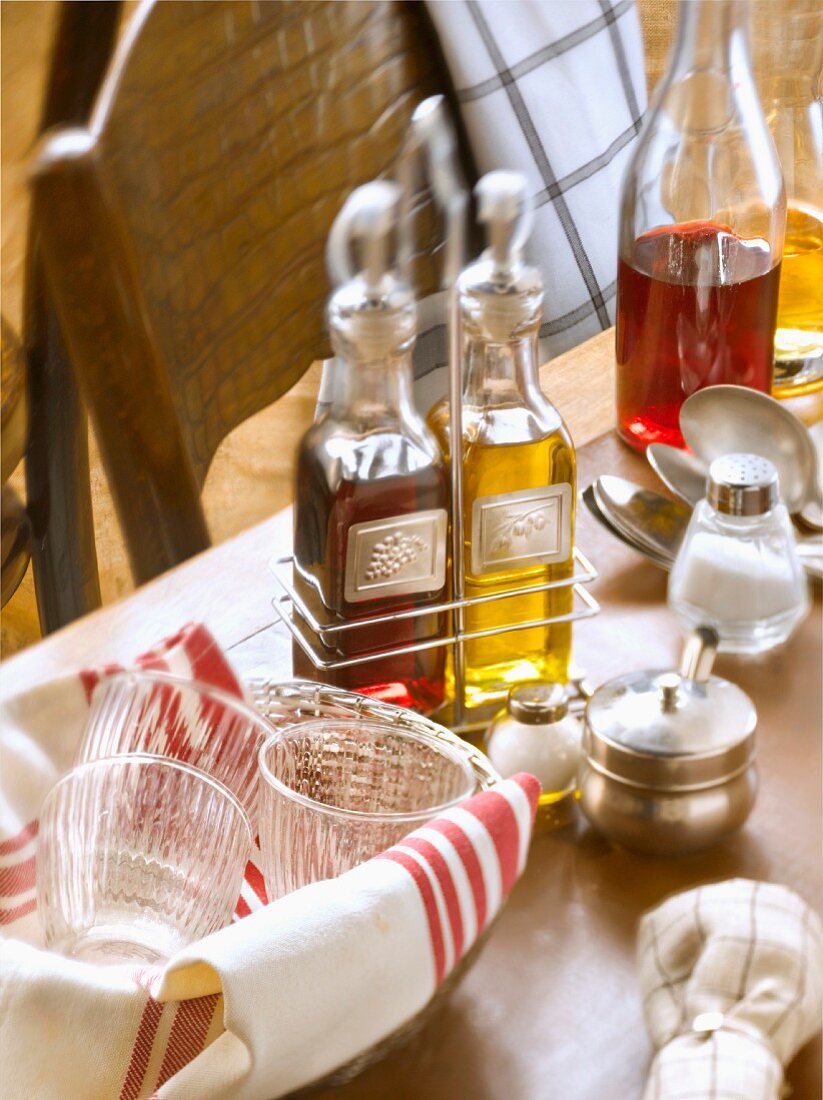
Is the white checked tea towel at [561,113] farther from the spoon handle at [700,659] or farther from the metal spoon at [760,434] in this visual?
the spoon handle at [700,659]

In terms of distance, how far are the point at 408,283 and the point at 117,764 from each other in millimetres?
141

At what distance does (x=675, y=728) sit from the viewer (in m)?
0.35

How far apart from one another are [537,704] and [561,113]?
471 millimetres

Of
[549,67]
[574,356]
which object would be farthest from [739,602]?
[549,67]

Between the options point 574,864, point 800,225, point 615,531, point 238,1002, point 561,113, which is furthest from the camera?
point 561,113

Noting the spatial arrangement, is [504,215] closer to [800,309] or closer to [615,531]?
[615,531]

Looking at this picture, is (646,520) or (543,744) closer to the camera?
(543,744)

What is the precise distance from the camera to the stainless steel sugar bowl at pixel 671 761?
1.14 feet

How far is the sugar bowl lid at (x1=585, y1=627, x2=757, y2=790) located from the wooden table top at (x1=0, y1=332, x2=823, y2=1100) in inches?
1.2

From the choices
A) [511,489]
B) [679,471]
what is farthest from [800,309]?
[511,489]

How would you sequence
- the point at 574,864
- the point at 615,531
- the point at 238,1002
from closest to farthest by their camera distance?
the point at 238,1002 < the point at 574,864 < the point at 615,531

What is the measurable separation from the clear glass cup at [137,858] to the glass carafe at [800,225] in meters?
0.40

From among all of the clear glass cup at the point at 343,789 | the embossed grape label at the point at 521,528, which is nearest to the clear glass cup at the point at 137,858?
the clear glass cup at the point at 343,789

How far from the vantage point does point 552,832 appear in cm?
38
